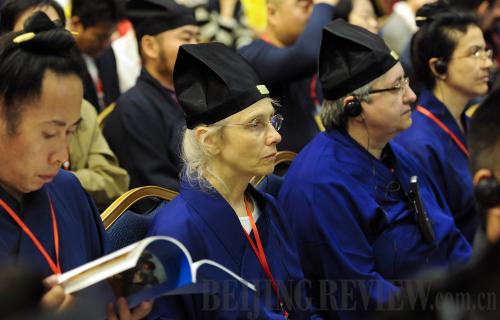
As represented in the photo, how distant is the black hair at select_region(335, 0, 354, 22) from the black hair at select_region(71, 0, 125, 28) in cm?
146

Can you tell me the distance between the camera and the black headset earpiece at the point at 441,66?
14.2ft

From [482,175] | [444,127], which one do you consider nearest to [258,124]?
[482,175]

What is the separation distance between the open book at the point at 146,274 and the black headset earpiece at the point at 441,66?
7.94 ft

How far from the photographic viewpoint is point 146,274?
2.13 meters

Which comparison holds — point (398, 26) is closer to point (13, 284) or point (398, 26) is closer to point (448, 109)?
point (448, 109)

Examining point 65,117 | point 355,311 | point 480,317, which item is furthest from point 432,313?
point 355,311

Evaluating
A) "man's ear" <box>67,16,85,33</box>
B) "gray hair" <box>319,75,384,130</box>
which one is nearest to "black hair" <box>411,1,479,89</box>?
"gray hair" <box>319,75,384,130</box>

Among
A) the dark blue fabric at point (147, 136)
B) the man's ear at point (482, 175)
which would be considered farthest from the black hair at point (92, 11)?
the man's ear at point (482, 175)

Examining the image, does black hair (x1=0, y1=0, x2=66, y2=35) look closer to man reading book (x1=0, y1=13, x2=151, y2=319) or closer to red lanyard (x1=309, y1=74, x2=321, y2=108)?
man reading book (x1=0, y1=13, x2=151, y2=319)

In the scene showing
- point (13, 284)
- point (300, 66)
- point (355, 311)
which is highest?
point (13, 284)

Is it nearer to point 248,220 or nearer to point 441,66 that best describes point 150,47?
point 441,66

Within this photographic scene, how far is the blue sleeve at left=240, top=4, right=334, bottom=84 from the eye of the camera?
4219mm

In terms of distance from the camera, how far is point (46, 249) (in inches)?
95.2

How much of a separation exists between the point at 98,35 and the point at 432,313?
3.59 metres
